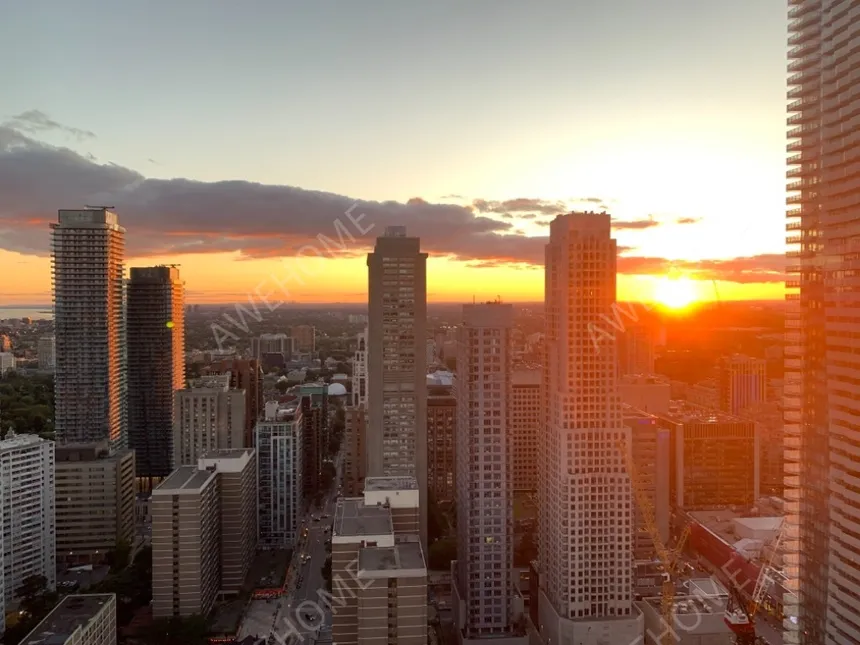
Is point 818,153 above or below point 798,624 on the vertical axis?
above

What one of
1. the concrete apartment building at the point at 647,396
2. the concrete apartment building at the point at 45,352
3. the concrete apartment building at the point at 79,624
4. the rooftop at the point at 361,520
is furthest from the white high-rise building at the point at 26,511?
the concrete apartment building at the point at 45,352

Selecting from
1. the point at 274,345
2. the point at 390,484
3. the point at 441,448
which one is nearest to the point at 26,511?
the point at 390,484

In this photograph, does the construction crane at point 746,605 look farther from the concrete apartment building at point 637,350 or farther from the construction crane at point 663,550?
the concrete apartment building at point 637,350

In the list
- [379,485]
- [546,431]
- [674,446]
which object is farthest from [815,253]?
[674,446]

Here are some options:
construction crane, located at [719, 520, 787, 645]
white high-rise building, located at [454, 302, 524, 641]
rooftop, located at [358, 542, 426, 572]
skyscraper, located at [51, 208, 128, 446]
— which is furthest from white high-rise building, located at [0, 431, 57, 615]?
construction crane, located at [719, 520, 787, 645]

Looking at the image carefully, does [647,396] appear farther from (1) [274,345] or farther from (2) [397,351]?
(1) [274,345]

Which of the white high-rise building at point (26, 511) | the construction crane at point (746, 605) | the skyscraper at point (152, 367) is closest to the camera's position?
the construction crane at point (746, 605)

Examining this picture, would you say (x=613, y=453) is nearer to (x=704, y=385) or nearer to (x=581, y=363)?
(x=581, y=363)
